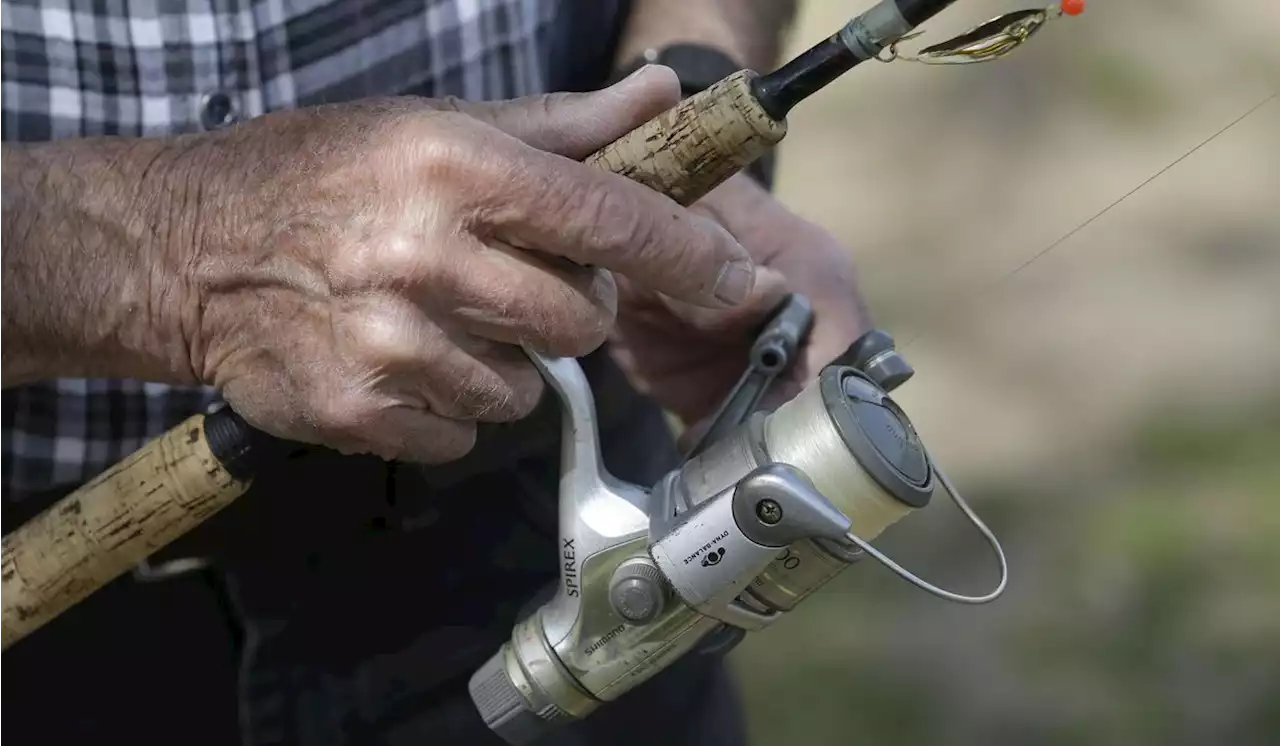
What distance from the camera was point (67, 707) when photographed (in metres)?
1.14

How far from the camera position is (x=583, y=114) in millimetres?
916

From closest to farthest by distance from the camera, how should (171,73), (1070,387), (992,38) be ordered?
(992,38) < (171,73) < (1070,387)

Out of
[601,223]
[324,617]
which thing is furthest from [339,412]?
[324,617]

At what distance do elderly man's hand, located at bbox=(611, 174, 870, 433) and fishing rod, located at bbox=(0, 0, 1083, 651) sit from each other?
18cm

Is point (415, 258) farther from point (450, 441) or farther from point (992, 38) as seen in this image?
point (992, 38)

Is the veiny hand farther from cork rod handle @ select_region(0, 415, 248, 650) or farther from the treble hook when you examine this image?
the treble hook

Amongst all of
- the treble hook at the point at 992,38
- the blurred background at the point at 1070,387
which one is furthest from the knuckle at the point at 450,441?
the blurred background at the point at 1070,387

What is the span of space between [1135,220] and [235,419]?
9.20 ft

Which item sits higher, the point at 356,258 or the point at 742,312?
the point at 356,258

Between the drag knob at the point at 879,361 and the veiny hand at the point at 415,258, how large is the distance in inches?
4.7

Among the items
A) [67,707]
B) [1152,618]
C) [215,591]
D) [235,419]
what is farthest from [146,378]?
[1152,618]

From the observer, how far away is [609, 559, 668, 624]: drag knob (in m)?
0.91

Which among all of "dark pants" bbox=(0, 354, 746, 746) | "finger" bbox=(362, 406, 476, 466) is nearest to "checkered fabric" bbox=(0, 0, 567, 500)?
"dark pants" bbox=(0, 354, 746, 746)

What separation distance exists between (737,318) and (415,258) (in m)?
0.41
